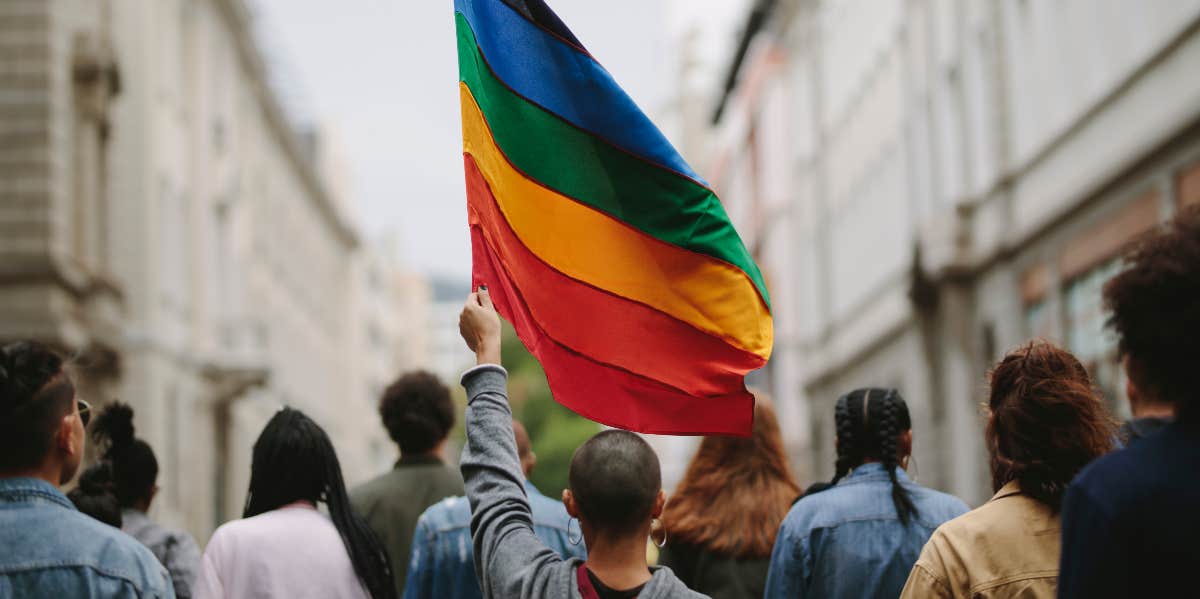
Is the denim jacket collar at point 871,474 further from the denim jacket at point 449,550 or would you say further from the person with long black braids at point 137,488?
the person with long black braids at point 137,488

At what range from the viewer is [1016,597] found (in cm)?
423

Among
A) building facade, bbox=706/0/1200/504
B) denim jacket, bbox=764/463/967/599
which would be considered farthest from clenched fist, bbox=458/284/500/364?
building facade, bbox=706/0/1200/504

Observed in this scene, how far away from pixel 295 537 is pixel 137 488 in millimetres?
1393

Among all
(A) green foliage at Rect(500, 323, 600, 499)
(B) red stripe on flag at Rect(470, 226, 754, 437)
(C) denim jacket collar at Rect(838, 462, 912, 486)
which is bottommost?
(A) green foliage at Rect(500, 323, 600, 499)

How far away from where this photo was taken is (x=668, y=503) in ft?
21.2

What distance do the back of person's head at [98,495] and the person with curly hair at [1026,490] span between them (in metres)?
3.05

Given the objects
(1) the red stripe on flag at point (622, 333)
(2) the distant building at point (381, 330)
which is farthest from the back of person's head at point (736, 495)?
(2) the distant building at point (381, 330)

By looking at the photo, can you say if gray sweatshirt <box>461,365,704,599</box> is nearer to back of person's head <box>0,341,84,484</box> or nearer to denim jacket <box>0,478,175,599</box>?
denim jacket <box>0,478,175,599</box>

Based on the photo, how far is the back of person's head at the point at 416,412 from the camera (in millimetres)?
6953

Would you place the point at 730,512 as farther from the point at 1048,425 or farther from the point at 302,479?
the point at 1048,425

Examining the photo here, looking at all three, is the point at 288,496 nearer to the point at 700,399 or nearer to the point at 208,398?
the point at 700,399

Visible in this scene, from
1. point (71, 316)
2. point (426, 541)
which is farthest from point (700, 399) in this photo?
point (71, 316)

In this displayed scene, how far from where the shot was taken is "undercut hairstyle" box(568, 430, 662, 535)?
3.85 metres

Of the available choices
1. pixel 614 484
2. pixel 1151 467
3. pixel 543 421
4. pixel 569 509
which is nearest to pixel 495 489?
pixel 569 509
